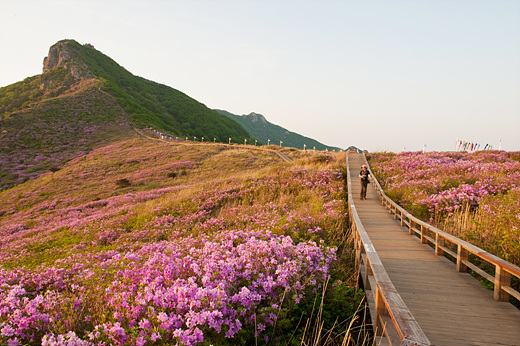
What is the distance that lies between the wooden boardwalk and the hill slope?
40101mm

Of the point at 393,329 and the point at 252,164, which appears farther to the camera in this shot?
the point at 252,164

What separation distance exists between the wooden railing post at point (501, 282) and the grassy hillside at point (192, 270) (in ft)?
8.41

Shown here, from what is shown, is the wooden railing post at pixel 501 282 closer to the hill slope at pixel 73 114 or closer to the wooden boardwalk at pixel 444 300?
the wooden boardwalk at pixel 444 300

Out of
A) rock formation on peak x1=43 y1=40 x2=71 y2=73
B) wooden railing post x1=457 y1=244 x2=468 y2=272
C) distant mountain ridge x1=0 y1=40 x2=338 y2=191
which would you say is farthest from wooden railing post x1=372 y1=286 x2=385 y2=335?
rock formation on peak x1=43 y1=40 x2=71 y2=73

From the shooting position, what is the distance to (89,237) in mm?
11945

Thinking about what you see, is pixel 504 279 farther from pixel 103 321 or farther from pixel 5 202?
pixel 5 202

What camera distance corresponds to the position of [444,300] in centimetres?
491

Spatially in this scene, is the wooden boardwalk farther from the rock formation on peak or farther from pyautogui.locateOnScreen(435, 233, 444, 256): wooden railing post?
the rock formation on peak

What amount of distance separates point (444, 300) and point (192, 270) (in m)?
4.63

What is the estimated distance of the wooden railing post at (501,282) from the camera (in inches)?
187

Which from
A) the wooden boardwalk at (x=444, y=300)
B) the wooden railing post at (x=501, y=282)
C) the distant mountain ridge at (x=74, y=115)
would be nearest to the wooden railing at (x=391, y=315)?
the wooden boardwalk at (x=444, y=300)

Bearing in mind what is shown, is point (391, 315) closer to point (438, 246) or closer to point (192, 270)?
point (192, 270)

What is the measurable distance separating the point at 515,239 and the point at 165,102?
10604 centimetres

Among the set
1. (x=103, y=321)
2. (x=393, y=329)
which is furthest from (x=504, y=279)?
(x=103, y=321)
